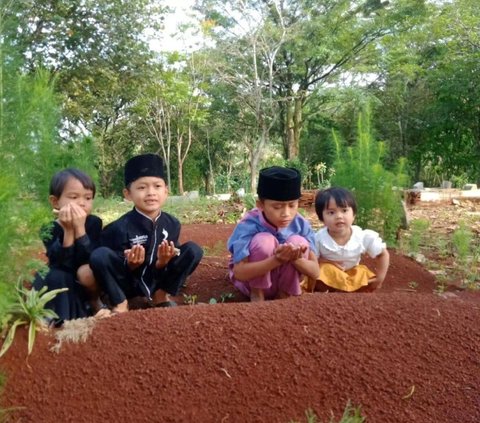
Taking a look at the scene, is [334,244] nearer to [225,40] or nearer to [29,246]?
[29,246]

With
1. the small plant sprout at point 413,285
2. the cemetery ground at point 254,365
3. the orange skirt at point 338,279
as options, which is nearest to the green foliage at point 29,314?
the cemetery ground at point 254,365

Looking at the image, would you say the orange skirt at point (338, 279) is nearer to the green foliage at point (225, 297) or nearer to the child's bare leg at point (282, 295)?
the child's bare leg at point (282, 295)

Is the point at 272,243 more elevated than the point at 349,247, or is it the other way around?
the point at 272,243

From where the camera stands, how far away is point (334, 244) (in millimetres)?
3697

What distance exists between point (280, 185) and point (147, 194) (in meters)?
0.79

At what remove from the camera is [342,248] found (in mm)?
3686

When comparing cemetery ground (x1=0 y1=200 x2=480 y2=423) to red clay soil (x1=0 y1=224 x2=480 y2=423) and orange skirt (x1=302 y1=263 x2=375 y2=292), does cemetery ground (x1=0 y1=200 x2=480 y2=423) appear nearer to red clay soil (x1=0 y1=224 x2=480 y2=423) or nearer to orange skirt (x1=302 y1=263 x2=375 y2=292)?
red clay soil (x1=0 y1=224 x2=480 y2=423)

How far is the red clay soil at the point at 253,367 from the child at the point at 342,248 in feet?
3.27

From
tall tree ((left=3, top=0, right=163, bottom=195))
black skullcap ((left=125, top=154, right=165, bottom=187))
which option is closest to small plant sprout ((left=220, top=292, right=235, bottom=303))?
black skullcap ((left=125, top=154, right=165, bottom=187))

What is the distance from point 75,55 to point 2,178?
13.5 metres

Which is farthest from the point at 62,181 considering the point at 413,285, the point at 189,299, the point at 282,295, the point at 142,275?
the point at 413,285

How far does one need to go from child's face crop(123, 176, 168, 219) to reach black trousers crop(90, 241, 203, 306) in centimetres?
30

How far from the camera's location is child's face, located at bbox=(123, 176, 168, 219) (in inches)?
123

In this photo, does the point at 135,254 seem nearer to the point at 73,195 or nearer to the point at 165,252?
the point at 165,252
